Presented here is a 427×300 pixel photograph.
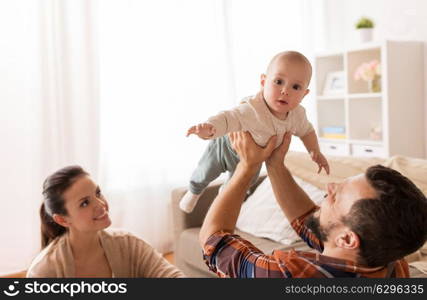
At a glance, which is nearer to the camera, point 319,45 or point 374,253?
point 374,253

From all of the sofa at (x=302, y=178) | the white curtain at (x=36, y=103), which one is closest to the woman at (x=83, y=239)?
the sofa at (x=302, y=178)

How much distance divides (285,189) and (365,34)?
308 cm

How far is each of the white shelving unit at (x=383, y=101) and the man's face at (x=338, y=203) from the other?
2.83 metres

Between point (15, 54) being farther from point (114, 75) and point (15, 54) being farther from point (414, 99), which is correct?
point (414, 99)

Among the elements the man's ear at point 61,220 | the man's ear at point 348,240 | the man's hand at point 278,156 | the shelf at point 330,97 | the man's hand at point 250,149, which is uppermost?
the man's hand at point 250,149

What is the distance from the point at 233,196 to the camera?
132 centimetres

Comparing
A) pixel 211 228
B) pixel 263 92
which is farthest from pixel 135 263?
pixel 263 92

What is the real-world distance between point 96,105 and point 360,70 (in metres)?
2.22

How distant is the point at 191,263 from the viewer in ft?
9.56

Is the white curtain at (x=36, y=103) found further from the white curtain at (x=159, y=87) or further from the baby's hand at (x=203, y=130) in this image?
the baby's hand at (x=203, y=130)

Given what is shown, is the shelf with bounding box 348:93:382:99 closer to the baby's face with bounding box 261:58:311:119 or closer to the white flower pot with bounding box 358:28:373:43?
the white flower pot with bounding box 358:28:373:43

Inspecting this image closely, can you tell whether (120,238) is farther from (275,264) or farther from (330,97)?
(330,97)

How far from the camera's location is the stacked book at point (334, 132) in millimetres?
4387

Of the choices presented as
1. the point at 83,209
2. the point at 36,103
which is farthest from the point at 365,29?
the point at 83,209
